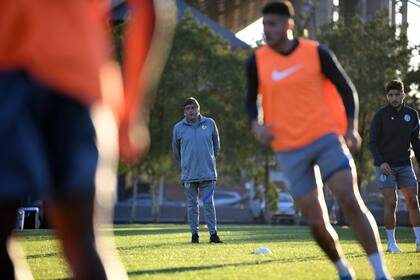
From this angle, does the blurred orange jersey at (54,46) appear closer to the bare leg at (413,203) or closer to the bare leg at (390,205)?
the bare leg at (390,205)

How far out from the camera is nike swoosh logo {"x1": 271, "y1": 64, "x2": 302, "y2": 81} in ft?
23.4

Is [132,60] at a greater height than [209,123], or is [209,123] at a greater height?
[209,123]

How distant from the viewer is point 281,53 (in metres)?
7.21

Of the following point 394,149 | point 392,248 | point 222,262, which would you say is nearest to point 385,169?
point 394,149

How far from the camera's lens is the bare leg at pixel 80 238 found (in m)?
3.27

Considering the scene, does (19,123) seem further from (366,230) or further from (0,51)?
(366,230)

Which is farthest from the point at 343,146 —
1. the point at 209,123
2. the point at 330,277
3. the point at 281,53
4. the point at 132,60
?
the point at 209,123

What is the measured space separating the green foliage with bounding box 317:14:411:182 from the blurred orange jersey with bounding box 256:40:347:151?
32.3m

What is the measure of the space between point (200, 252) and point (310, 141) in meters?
5.63

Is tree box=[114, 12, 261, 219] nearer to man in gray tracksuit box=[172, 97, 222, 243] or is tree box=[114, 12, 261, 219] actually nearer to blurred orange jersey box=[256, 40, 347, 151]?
man in gray tracksuit box=[172, 97, 222, 243]

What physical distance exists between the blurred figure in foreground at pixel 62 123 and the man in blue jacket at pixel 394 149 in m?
9.76

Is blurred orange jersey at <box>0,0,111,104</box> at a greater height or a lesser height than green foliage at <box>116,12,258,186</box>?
lesser

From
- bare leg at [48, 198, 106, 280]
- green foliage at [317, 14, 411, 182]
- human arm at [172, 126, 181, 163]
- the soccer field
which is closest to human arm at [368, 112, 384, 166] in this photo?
the soccer field

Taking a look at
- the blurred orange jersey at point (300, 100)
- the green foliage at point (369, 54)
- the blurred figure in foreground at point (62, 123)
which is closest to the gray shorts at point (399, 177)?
the blurred orange jersey at point (300, 100)
